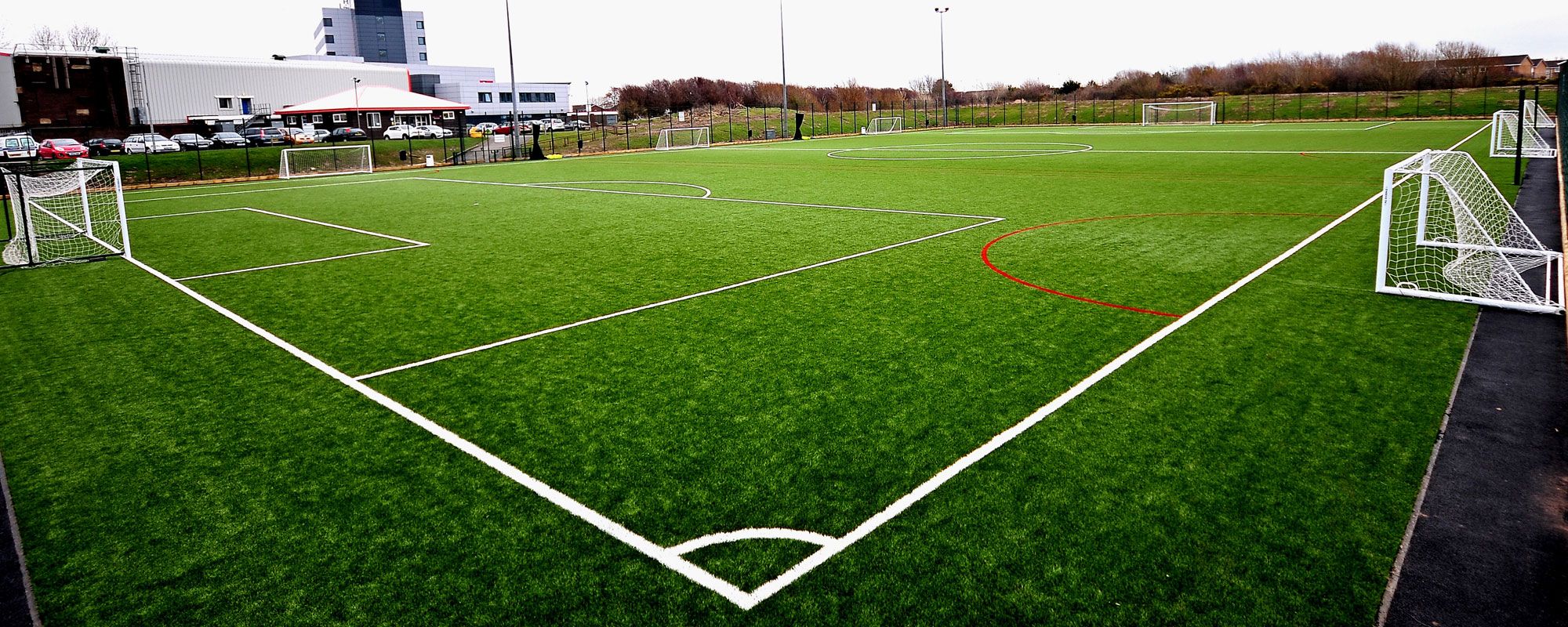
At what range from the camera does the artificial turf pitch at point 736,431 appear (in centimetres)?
350

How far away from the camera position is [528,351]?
6.86 metres

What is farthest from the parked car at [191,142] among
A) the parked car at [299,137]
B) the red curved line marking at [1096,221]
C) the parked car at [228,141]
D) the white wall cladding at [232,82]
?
the red curved line marking at [1096,221]

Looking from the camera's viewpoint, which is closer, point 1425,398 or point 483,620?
point 483,620

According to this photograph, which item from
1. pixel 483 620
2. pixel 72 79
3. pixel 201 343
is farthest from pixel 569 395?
pixel 72 79

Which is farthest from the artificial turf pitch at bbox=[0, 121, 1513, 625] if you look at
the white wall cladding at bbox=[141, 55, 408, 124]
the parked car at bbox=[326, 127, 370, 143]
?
the white wall cladding at bbox=[141, 55, 408, 124]

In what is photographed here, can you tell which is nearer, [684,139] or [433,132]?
[684,139]

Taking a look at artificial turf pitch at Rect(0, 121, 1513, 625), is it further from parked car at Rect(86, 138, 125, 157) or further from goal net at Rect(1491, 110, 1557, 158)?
parked car at Rect(86, 138, 125, 157)

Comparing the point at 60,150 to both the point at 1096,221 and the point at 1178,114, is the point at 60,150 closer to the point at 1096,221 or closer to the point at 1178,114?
the point at 1096,221

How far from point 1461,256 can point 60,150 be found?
56207mm

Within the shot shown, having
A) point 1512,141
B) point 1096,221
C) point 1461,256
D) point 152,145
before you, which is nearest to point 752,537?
point 1461,256

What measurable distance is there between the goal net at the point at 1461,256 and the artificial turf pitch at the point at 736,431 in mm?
565

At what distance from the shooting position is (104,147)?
4731 cm

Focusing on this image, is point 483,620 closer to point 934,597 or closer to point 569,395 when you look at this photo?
point 934,597

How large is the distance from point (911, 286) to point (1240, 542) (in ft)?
17.6
